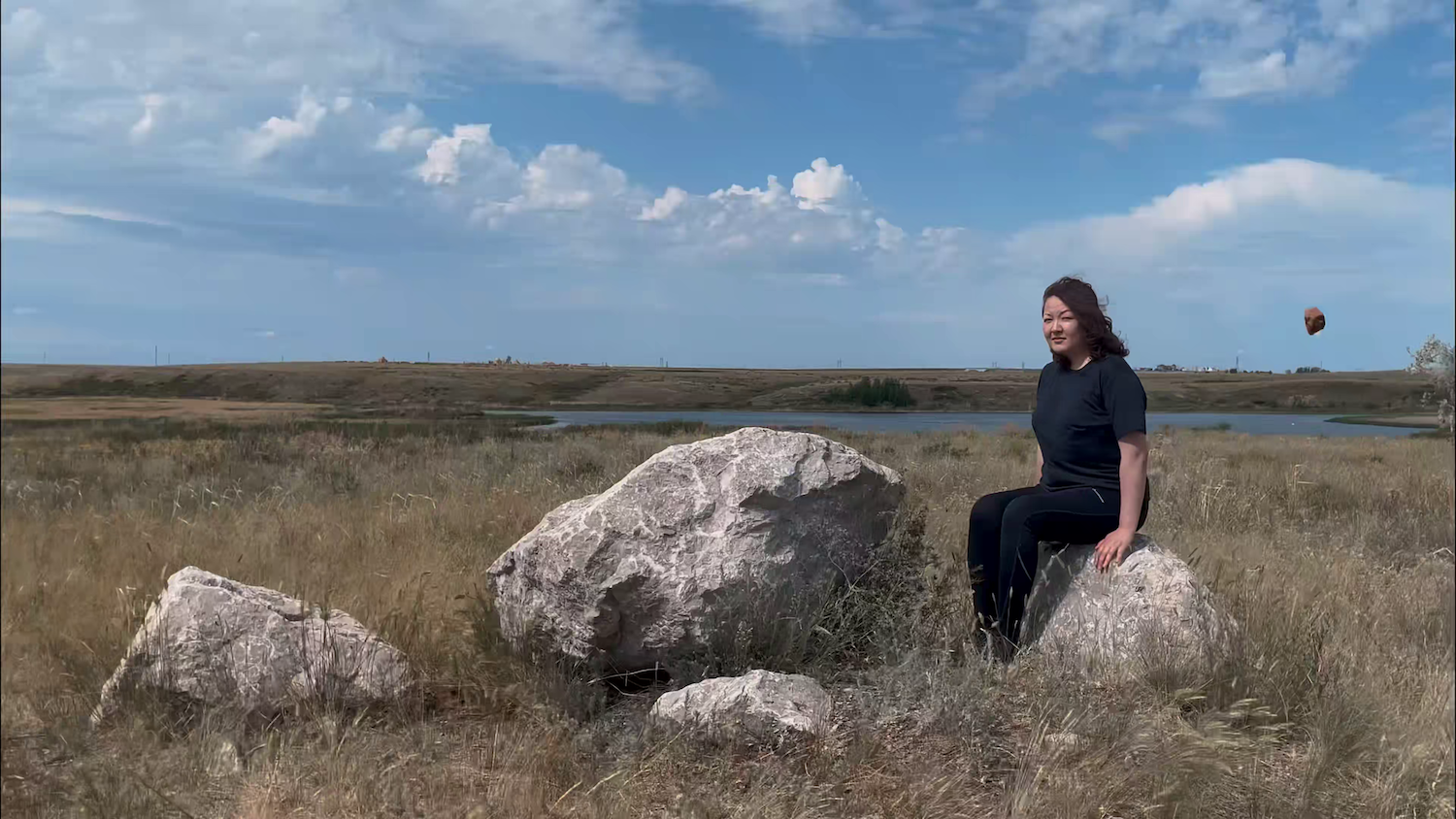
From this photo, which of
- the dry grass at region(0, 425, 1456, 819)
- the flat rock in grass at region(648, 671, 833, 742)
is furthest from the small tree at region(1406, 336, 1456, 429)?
the flat rock in grass at region(648, 671, 833, 742)

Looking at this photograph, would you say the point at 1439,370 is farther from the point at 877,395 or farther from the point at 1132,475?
the point at 877,395

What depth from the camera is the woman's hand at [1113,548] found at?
4168 mm

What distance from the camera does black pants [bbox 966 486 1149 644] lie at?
430cm

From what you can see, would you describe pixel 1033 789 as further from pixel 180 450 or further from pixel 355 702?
pixel 180 450

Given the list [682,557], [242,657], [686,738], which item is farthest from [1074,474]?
[242,657]

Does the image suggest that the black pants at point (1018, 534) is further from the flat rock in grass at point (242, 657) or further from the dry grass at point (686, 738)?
the flat rock in grass at point (242, 657)

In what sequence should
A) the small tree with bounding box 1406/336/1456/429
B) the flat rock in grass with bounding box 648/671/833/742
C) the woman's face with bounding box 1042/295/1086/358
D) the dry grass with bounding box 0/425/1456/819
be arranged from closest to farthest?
the dry grass with bounding box 0/425/1456/819 < the flat rock in grass with bounding box 648/671/833/742 < the woman's face with bounding box 1042/295/1086/358 < the small tree with bounding box 1406/336/1456/429

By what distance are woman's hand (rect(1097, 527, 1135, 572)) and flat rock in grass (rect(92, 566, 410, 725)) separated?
10.6 ft

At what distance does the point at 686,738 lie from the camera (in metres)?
3.48

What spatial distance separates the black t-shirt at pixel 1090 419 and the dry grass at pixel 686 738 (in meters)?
0.91

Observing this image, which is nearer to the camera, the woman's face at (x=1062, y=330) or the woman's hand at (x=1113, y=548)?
the woman's hand at (x=1113, y=548)

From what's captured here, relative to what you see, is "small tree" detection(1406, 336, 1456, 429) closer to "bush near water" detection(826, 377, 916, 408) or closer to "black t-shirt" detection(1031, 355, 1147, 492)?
"black t-shirt" detection(1031, 355, 1147, 492)

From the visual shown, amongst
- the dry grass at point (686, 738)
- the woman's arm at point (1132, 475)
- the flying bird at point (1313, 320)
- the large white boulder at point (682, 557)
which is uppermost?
the flying bird at point (1313, 320)

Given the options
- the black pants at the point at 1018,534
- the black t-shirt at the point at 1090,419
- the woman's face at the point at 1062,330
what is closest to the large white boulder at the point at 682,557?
the black pants at the point at 1018,534
